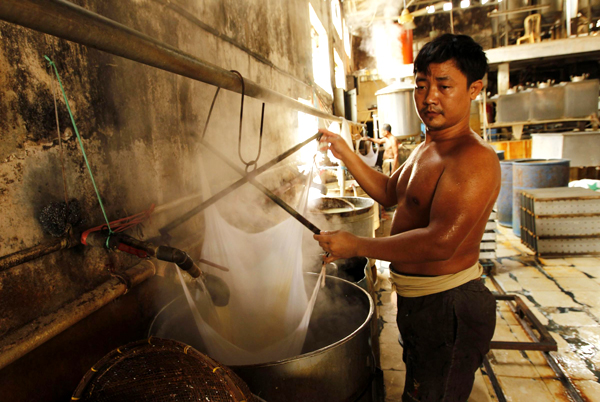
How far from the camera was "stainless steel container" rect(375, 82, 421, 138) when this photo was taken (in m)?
10.7

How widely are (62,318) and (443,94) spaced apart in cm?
216

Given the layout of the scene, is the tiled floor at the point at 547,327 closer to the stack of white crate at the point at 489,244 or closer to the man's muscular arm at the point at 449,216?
the stack of white crate at the point at 489,244

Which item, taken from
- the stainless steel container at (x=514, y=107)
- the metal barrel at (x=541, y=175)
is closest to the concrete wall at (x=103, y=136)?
the metal barrel at (x=541, y=175)

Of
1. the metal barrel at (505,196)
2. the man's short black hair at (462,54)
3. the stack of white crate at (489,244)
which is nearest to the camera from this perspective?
the man's short black hair at (462,54)

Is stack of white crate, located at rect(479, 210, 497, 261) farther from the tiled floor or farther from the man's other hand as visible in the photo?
the man's other hand

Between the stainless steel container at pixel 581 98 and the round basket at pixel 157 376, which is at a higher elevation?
the stainless steel container at pixel 581 98

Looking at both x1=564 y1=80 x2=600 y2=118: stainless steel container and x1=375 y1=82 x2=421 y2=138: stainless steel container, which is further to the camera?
x1=564 y1=80 x2=600 y2=118: stainless steel container

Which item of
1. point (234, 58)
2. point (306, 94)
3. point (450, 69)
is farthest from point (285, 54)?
point (450, 69)

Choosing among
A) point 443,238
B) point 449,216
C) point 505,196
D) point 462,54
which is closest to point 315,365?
point 443,238

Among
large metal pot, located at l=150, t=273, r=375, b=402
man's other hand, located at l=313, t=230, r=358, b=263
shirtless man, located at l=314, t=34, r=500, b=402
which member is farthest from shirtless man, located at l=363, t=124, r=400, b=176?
man's other hand, located at l=313, t=230, r=358, b=263

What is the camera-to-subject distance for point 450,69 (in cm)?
188

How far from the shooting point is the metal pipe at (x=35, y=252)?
1.27 metres

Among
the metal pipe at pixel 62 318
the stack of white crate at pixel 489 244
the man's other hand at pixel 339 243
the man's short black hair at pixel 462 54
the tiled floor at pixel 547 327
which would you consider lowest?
the tiled floor at pixel 547 327

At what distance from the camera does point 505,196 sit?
7.89m
